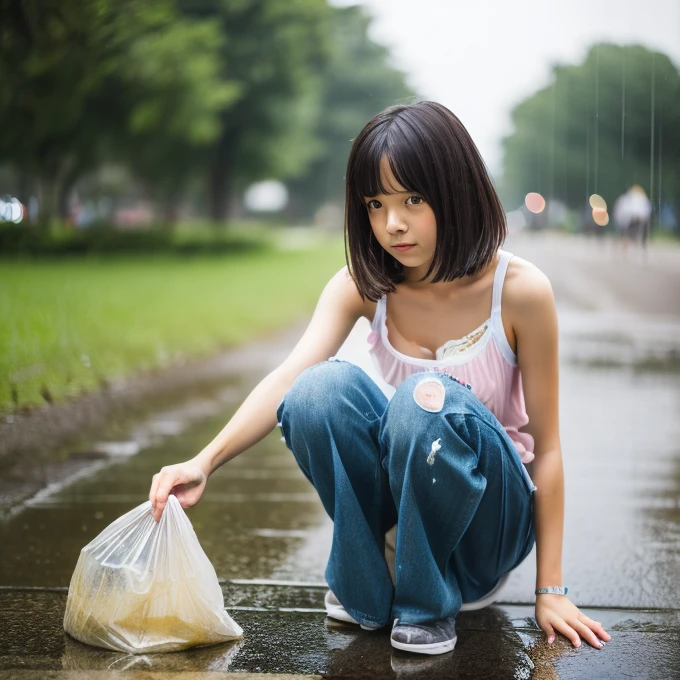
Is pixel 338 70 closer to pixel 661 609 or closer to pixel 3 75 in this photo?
pixel 3 75

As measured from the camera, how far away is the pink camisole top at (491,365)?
6.90ft

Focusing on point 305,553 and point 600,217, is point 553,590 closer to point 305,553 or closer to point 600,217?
point 305,553

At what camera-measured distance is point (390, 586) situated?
81.4 inches

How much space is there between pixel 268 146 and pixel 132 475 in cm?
2203

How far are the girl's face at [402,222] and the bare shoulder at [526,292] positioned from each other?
19 centimetres

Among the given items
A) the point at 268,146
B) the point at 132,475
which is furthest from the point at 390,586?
the point at 268,146

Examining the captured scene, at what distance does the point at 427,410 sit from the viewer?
1.85 metres

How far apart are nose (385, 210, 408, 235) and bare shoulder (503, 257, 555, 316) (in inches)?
10.4

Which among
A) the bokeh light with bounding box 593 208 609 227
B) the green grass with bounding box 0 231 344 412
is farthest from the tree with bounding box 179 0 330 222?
the bokeh light with bounding box 593 208 609 227

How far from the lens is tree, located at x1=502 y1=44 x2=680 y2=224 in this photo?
405cm

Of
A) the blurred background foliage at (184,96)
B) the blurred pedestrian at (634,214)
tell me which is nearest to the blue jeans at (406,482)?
the blurred pedestrian at (634,214)

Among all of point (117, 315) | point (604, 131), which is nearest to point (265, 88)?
point (117, 315)

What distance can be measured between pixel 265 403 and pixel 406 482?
16.1 inches

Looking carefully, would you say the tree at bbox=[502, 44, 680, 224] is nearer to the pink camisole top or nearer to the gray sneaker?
the pink camisole top
